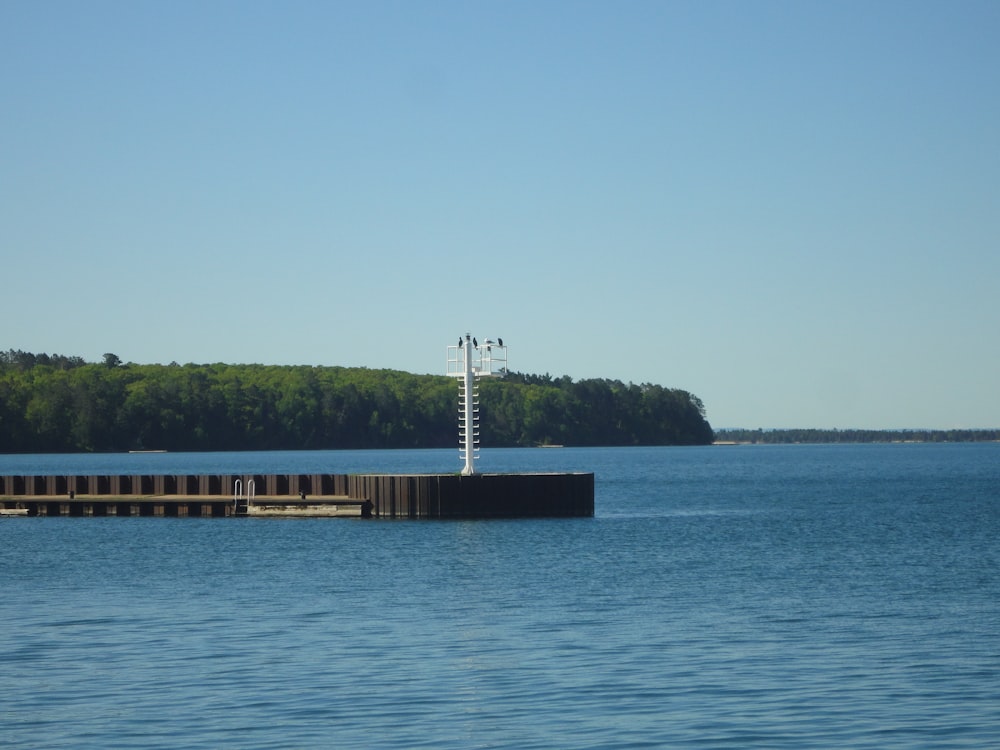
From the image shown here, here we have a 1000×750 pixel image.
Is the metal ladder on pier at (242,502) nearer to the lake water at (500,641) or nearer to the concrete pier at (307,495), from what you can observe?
the concrete pier at (307,495)

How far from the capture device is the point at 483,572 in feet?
131

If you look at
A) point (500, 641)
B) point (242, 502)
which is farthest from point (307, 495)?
point (500, 641)

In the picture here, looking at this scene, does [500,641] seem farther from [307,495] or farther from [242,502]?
[242,502]

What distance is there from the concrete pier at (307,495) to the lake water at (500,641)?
99.7 inches

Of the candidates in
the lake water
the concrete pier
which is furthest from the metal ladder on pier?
the lake water

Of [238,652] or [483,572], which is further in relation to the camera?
[483,572]

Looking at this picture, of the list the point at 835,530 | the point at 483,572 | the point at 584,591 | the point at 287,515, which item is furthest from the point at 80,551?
the point at 835,530

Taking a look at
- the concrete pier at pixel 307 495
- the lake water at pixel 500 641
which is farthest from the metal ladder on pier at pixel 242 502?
the lake water at pixel 500 641

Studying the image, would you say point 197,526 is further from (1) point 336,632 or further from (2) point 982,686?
(2) point 982,686

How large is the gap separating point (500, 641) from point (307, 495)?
34.3 meters

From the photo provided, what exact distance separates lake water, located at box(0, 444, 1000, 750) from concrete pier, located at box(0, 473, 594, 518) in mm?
2533

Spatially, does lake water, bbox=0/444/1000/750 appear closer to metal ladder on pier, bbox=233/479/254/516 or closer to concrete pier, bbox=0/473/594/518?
concrete pier, bbox=0/473/594/518

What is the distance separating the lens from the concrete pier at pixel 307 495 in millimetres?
55750

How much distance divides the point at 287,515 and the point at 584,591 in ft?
89.1
